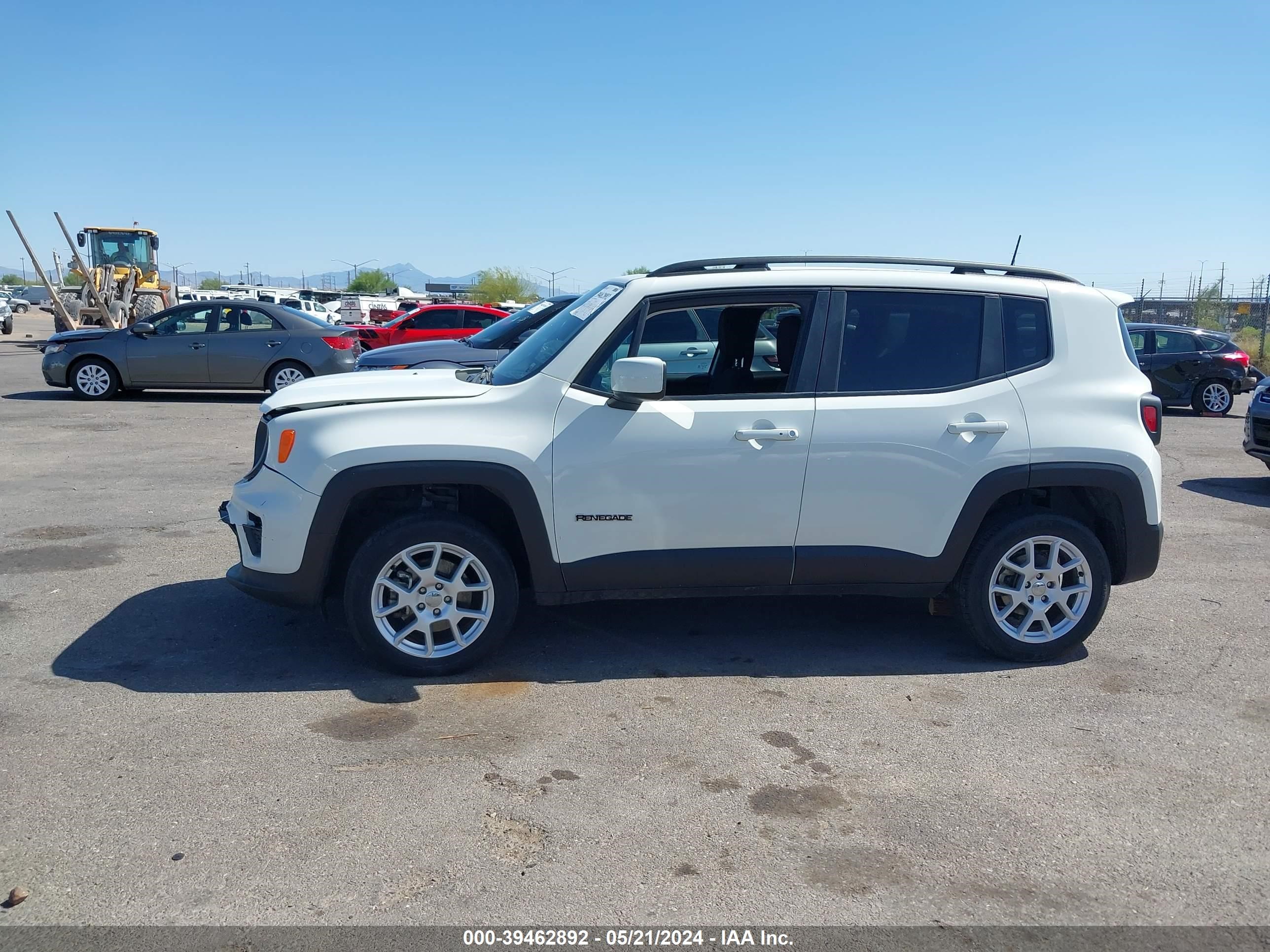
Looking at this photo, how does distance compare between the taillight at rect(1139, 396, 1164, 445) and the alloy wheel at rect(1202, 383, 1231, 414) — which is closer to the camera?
the taillight at rect(1139, 396, 1164, 445)

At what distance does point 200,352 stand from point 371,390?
40.7 ft

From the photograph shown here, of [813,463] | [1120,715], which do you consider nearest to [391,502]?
[813,463]

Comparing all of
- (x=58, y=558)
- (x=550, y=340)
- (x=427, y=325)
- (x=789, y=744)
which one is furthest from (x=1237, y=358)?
(x=58, y=558)

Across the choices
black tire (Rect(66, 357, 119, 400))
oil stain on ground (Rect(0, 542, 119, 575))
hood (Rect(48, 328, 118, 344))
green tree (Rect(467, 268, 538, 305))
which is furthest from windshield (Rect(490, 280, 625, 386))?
green tree (Rect(467, 268, 538, 305))

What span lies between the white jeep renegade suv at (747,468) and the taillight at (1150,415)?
0.04 ft

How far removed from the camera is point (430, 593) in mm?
5148

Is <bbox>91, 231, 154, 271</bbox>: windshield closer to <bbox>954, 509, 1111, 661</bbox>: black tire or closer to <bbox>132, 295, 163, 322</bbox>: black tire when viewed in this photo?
<bbox>132, 295, 163, 322</bbox>: black tire

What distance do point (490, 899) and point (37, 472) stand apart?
8.70m

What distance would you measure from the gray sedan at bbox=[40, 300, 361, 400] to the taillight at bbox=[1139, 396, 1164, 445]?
42.1ft

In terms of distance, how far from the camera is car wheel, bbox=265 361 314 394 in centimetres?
1666

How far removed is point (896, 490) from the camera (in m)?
5.30

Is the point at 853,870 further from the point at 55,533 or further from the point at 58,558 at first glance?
the point at 55,533

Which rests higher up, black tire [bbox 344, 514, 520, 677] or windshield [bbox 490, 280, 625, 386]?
windshield [bbox 490, 280, 625, 386]

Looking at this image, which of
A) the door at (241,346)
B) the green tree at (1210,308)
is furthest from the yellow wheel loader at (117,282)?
the green tree at (1210,308)
